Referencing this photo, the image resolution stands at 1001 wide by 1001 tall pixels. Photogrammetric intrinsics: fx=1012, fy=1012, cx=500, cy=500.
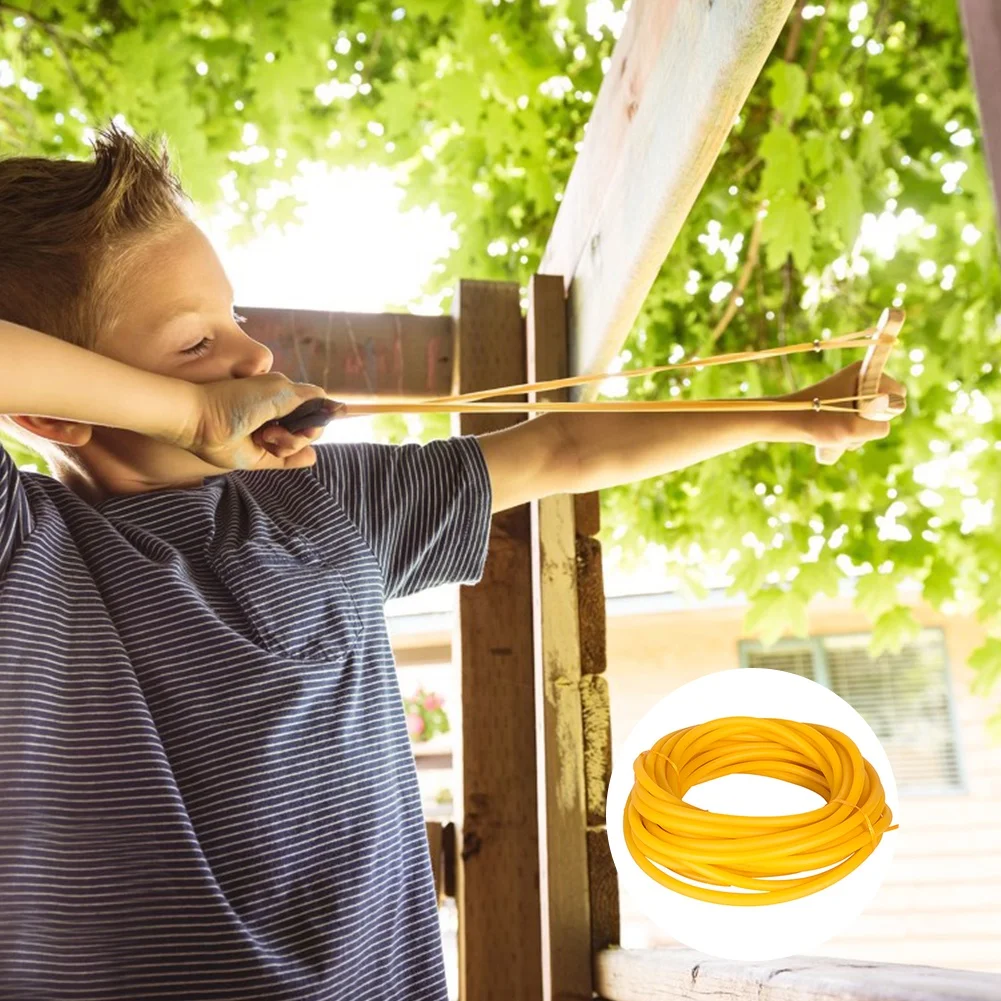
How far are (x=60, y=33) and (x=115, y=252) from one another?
174 centimetres

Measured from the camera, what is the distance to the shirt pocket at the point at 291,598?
1.27 metres

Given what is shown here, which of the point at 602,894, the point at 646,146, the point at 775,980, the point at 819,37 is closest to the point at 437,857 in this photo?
the point at 602,894

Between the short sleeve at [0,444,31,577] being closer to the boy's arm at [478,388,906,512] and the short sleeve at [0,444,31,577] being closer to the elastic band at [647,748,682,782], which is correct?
the boy's arm at [478,388,906,512]

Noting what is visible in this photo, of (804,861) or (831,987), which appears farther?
(804,861)

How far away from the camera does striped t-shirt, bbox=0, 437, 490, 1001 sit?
1.06 meters

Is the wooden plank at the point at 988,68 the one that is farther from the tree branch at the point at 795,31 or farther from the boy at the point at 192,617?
the tree branch at the point at 795,31

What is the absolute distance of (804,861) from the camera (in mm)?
1199

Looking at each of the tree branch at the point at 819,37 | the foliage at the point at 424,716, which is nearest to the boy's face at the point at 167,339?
the tree branch at the point at 819,37

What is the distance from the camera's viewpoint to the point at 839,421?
1.41 metres

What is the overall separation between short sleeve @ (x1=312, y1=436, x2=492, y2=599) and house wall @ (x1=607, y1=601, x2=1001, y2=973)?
21.4 feet

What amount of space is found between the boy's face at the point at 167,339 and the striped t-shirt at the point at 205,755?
60 mm

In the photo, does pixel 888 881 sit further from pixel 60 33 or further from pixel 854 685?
pixel 60 33

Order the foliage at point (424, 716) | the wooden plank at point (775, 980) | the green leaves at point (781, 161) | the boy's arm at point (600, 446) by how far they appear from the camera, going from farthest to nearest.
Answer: the foliage at point (424, 716)
the green leaves at point (781, 161)
the boy's arm at point (600, 446)
the wooden plank at point (775, 980)

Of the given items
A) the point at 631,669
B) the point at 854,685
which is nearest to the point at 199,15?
the point at 631,669
